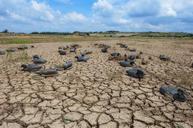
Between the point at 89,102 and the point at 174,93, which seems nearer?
the point at 89,102

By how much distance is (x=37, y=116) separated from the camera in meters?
3.89

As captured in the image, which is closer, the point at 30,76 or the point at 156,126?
the point at 156,126

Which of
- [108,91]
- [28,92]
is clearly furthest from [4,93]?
[108,91]

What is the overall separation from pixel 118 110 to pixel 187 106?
1.60 metres

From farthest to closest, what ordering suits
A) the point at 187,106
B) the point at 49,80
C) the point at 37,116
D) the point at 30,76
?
the point at 30,76 < the point at 49,80 < the point at 187,106 < the point at 37,116

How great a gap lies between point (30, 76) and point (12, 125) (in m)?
3.04

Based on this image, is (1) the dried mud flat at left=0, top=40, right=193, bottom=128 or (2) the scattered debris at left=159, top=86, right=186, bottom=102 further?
(2) the scattered debris at left=159, top=86, right=186, bottom=102

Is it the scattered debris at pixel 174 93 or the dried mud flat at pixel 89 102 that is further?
the scattered debris at pixel 174 93

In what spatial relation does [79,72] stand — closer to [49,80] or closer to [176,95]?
[49,80]

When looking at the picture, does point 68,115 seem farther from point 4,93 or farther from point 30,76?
point 30,76

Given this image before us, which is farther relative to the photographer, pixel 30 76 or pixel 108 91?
pixel 30 76

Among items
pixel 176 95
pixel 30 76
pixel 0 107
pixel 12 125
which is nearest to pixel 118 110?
pixel 176 95

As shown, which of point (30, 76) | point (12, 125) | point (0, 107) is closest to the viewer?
point (12, 125)

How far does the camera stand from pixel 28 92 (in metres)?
5.10
